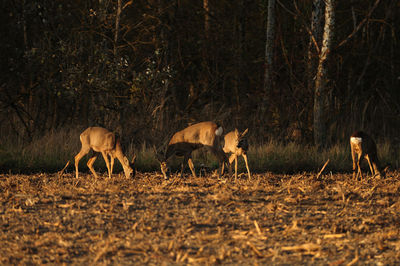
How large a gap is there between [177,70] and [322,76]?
593cm

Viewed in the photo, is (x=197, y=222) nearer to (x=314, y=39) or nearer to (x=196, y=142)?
(x=196, y=142)

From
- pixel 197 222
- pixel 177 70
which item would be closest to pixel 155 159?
pixel 197 222

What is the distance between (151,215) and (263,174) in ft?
16.4

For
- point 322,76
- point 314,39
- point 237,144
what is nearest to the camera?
point 237,144

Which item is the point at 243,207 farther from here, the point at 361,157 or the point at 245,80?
the point at 245,80

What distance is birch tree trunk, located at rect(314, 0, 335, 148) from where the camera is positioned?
15.1m

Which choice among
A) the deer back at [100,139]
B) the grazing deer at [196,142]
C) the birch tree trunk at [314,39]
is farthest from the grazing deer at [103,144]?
the birch tree trunk at [314,39]

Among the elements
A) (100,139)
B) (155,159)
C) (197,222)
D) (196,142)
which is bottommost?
(155,159)

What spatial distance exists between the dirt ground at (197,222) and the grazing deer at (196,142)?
2.86ft

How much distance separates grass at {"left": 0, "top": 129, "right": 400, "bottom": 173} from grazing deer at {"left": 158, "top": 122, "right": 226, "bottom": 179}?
1088 mm

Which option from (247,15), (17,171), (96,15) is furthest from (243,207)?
(247,15)

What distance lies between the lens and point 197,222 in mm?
7586

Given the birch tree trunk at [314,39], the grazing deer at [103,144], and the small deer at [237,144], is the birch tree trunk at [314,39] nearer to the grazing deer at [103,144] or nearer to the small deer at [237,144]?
the small deer at [237,144]

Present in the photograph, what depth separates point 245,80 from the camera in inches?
850
